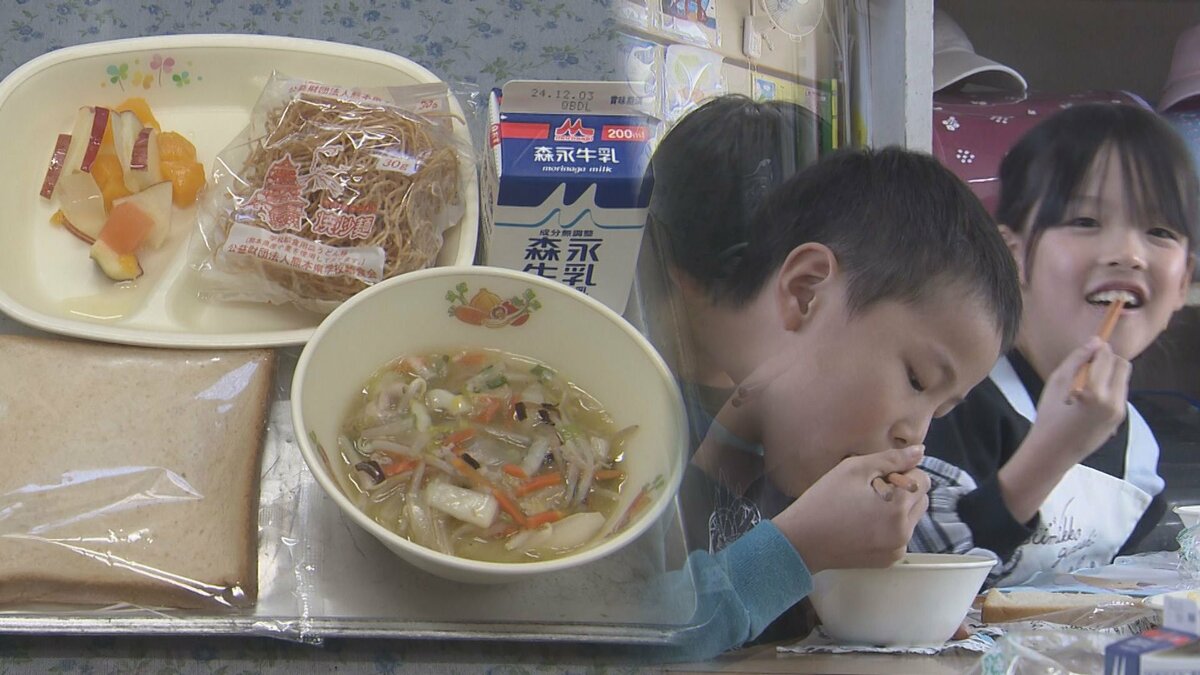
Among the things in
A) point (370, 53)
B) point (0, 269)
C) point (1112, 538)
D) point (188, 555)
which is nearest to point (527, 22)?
point (370, 53)

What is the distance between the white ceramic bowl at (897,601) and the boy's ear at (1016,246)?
0.65 feet

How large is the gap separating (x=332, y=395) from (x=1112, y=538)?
1.91ft

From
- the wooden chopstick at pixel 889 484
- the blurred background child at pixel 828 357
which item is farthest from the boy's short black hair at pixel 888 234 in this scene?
the wooden chopstick at pixel 889 484

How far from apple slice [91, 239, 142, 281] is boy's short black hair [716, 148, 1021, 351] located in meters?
0.61

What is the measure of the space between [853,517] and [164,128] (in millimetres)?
856

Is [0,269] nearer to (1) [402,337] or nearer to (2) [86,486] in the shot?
(2) [86,486]

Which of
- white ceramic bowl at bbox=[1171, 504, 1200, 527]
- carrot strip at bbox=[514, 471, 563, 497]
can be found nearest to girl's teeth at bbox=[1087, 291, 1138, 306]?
white ceramic bowl at bbox=[1171, 504, 1200, 527]

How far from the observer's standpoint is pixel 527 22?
4.09ft

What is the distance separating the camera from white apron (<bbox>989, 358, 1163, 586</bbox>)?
0.65 meters

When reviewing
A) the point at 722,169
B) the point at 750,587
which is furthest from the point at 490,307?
the point at 750,587

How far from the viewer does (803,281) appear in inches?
25.2

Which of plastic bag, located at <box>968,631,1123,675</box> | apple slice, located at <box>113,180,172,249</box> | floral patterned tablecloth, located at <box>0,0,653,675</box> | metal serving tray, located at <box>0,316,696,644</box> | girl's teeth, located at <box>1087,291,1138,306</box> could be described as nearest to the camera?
plastic bag, located at <box>968,631,1123,675</box>

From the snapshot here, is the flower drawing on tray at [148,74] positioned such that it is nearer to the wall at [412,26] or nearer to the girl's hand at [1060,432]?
the wall at [412,26]

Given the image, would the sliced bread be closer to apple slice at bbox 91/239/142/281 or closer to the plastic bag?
the plastic bag
